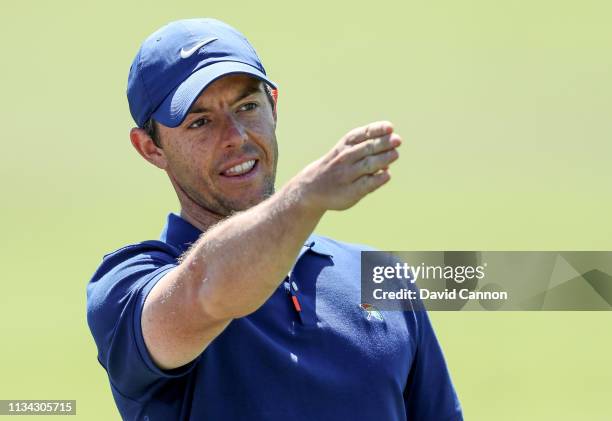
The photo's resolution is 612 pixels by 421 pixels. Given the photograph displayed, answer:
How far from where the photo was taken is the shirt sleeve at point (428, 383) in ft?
8.02

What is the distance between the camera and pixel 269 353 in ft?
7.09

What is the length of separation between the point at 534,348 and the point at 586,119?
290 cm

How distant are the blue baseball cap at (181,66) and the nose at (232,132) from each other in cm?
10

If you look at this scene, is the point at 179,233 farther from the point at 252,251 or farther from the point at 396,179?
the point at 396,179

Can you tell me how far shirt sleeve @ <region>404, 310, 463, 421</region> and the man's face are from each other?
462 mm

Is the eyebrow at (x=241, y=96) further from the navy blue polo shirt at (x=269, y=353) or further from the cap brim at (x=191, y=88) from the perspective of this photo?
the navy blue polo shirt at (x=269, y=353)

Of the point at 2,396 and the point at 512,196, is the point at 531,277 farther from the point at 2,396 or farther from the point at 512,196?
the point at 512,196

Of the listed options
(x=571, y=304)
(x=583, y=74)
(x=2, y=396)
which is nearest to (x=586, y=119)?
(x=583, y=74)

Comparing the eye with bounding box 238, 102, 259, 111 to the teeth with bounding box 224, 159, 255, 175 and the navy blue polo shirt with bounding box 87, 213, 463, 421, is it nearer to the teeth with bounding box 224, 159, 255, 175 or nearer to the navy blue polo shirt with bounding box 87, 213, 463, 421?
the teeth with bounding box 224, 159, 255, 175

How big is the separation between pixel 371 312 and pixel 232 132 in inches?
18.8

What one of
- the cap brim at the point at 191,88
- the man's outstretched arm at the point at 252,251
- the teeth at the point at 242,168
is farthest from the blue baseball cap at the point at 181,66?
the man's outstretched arm at the point at 252,251

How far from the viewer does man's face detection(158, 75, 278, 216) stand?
2.34 m
